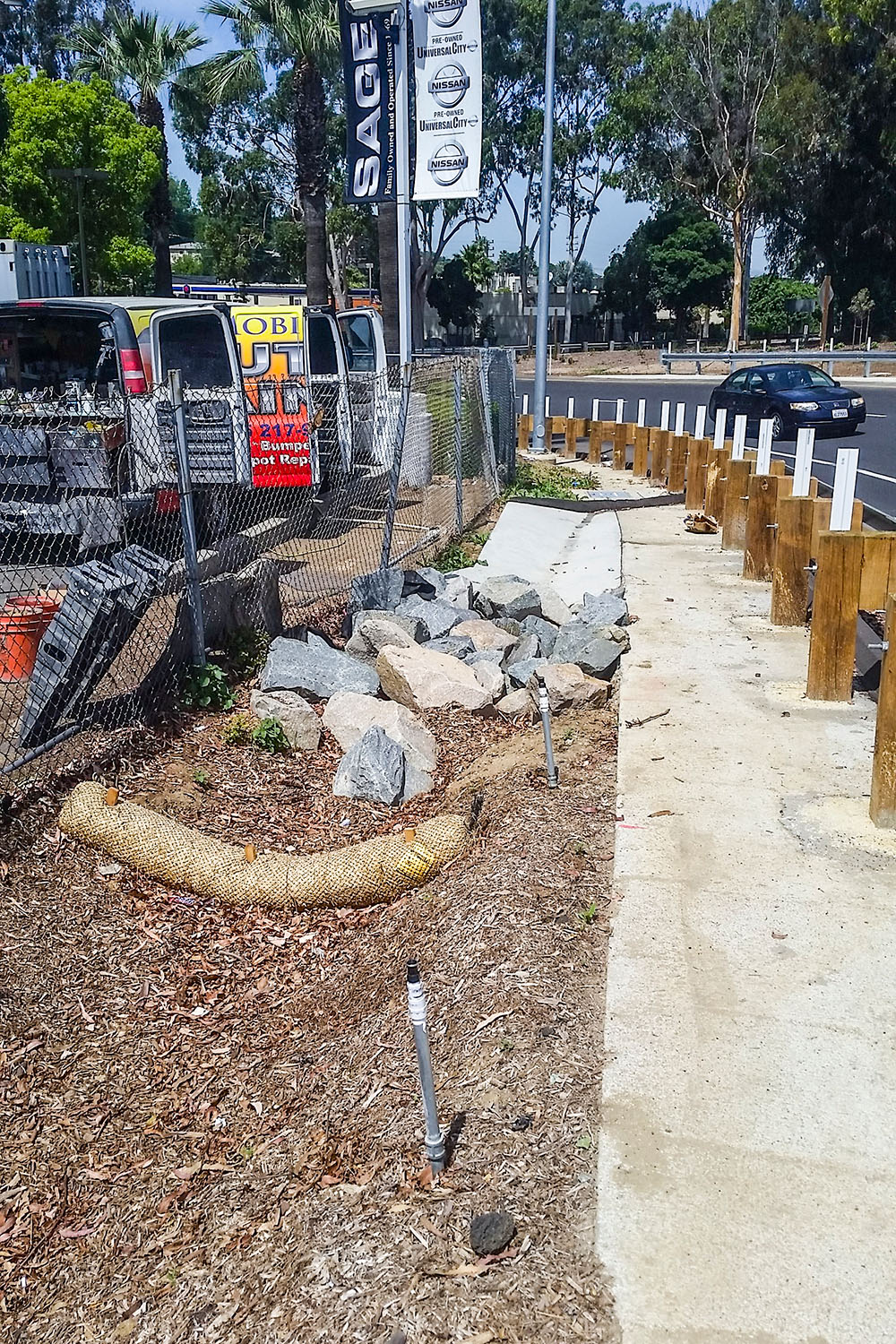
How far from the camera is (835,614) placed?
6422 millimetres

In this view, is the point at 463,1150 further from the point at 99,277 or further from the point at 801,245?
the point at 801,245

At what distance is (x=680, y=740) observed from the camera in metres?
6.25

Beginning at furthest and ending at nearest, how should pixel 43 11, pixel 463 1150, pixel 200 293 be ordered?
1. pixel 43 11
2. pixel 200 293
3. pixel 463 1150

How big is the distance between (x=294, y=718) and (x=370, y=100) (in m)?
12.3

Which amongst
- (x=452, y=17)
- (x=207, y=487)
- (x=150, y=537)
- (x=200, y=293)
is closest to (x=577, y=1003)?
(x=150, y=537)

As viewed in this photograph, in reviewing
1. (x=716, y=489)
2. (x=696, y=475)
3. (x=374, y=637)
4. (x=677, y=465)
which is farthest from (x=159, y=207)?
(x=374, y=637)

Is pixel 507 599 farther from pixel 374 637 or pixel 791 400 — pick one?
pixel 791 400

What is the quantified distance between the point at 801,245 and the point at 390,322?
33324 mm

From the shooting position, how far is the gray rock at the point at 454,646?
809 centimetres

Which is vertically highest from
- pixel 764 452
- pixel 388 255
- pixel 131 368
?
pixel 388 255

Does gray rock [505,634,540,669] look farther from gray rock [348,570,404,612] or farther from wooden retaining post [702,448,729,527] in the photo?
wooden retaining post [702,448,729,527]

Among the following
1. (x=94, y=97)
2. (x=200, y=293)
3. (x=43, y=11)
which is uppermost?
(x=43, y=11)

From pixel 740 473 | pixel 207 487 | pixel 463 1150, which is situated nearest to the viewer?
pixel 463 1150

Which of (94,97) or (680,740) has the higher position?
(94,97)
